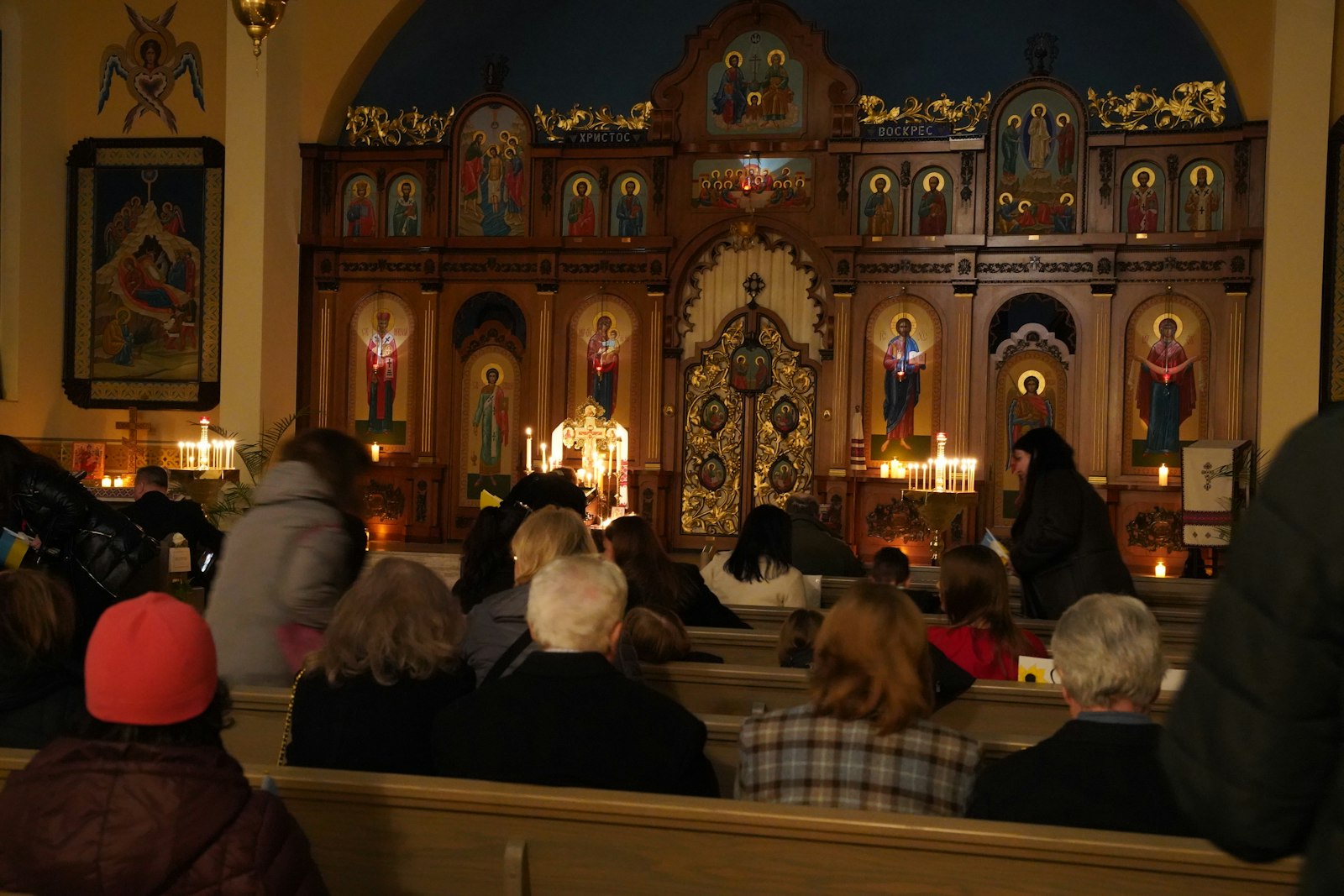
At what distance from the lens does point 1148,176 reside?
45.6 ft

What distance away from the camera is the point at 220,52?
15625 millimetres

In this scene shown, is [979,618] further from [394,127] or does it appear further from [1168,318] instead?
[394,127]

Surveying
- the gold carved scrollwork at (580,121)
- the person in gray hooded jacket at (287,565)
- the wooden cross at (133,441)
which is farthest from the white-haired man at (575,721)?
the wooden cross at (133,441)

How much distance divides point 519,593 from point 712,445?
36.1ft

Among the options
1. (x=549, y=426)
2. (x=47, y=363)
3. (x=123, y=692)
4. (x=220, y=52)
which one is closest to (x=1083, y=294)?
(x=549, y=426)

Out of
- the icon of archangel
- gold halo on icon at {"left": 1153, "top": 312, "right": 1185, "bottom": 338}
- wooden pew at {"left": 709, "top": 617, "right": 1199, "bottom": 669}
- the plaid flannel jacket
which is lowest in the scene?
wooden pew at {"left": 709, "top": 617, "right": 1199, "bottom": 669}

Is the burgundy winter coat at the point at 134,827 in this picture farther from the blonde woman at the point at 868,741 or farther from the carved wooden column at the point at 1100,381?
the carved wooden column at the point at 1100,381

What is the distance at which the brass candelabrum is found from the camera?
1260 centimetres

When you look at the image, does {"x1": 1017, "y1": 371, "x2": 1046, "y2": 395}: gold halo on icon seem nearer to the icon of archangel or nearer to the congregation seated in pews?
the icon of archangel

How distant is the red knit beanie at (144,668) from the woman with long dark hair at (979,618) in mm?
2894

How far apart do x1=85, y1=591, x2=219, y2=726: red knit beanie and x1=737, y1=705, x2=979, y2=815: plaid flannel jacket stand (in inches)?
52.3

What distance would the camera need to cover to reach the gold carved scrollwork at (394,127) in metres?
15.6

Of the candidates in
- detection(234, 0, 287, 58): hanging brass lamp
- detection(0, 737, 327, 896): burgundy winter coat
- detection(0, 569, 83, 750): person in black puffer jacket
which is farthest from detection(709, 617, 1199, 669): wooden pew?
detection(234, 0, 287, 58): hanging brass lamp

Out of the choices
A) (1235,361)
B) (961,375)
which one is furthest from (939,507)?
(1235,361)
